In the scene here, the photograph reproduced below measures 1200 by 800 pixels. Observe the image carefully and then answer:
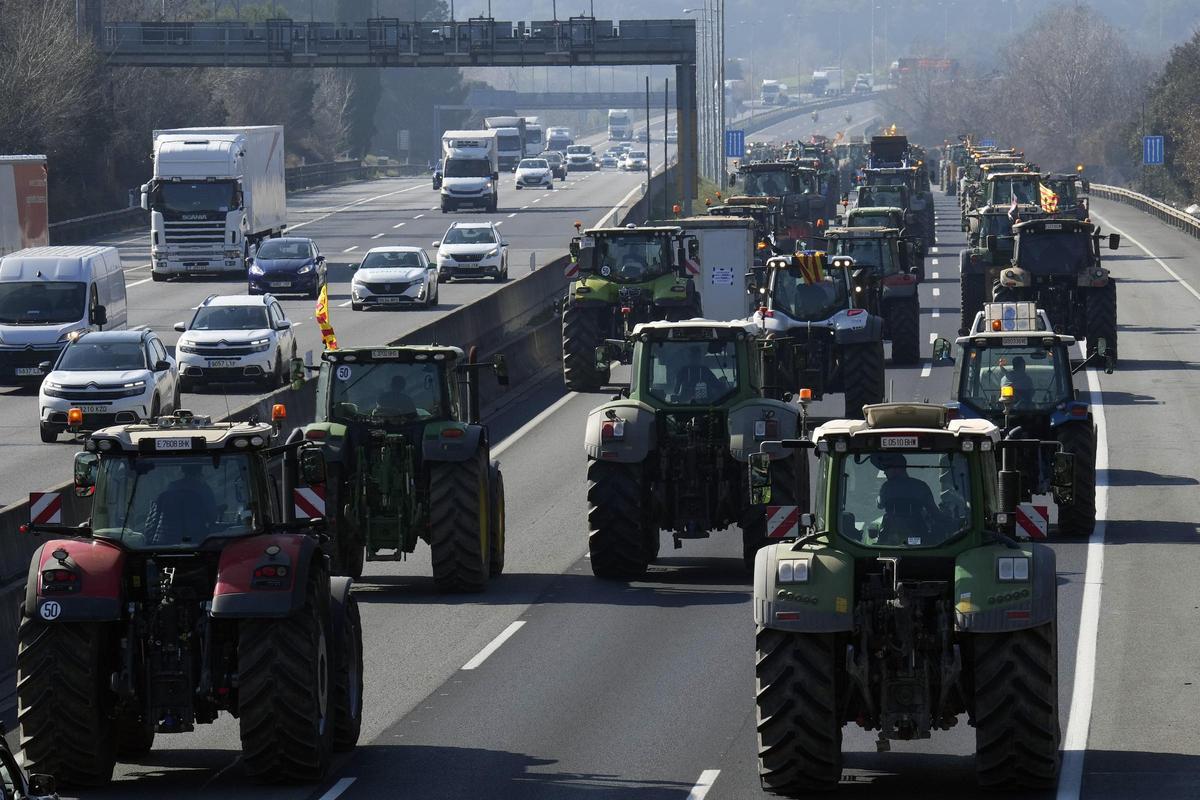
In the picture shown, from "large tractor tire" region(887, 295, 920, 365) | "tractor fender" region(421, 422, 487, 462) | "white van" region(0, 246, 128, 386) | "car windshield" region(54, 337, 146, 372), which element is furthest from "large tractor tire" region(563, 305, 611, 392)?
"tractor fender" region(421, 422, 487, 462)

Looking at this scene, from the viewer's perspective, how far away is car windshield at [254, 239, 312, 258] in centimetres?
5819

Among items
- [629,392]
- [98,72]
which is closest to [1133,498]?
[629,392]

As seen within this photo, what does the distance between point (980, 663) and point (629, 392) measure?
10.3 metres

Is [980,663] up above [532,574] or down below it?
above

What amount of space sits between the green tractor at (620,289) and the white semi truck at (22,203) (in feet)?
57.4

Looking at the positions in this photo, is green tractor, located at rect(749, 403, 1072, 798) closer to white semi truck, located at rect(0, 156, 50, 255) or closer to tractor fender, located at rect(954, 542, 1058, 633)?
tractor fender, located at rect(954, 542, 1058, 633)

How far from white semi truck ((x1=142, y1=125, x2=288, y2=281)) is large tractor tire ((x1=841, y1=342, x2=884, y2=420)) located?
30.3 m

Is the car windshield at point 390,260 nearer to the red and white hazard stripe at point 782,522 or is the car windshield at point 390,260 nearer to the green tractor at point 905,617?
the red and white hazard stripe at point 782,522

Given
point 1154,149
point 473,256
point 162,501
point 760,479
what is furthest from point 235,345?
point 1154,149

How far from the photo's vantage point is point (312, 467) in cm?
1596

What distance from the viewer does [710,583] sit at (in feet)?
75.4

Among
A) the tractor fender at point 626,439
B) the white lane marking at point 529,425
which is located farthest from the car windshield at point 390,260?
the tractor fender at point 626,439

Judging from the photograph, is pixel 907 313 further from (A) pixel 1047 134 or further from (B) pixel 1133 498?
(A) pixel 1047 134

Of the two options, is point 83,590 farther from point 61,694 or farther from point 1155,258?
point 1155,258
